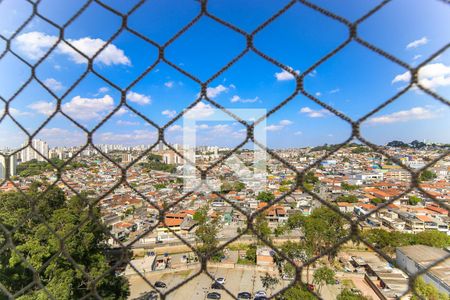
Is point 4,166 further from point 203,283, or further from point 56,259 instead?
point 203,283

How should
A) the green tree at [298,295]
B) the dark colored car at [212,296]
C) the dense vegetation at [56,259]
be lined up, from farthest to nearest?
the dark colored car at [212,296] < the green tree at [298,295] < the dense vegetation at [56,259]

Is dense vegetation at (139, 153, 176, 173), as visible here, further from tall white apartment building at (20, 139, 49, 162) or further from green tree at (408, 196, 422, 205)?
green tree at (408, 196, 422, 205)

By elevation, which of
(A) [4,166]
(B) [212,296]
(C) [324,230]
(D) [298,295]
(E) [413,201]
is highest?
(A) [4,166]

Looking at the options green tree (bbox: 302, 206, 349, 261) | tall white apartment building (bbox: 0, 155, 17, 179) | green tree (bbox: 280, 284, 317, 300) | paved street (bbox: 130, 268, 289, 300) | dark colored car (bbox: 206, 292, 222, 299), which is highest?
tall white apartment building (bbox: 0, 155, 17, 179)

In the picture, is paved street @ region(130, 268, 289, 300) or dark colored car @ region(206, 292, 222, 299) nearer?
dark colored car @ region(206, 292, 222, 299)

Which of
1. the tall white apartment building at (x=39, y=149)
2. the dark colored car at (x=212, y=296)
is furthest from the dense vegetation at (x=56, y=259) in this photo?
the dark colored car at (x=212, y=296)

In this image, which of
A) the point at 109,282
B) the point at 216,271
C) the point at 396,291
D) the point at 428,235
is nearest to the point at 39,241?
the point at 109,282

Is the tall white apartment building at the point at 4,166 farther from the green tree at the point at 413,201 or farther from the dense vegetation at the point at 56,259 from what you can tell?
the green tree at the point at 413,201

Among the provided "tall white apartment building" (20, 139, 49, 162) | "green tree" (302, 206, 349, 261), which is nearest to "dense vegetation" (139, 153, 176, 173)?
"tall white apartment building" (20, 139, 49, 162)

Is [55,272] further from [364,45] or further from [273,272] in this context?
[273,272]

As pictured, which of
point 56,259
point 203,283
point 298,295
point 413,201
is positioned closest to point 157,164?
point 56,259

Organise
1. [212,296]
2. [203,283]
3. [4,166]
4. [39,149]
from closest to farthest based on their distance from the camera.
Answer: [4,166] → [39,149] → [212,296] → [203,283]
